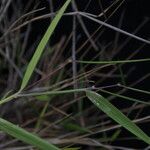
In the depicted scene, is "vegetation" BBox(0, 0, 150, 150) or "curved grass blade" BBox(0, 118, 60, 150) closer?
"curved grass blade" BBox(0, 118, 60, 150)

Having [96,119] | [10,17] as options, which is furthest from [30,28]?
[96,119]

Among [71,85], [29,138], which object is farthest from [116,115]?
[71,85]

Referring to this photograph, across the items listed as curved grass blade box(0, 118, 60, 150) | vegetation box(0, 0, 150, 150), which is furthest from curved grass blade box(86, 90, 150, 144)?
vegetation box(0, 0, 150, 150)

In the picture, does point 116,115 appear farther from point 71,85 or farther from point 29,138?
point 71,85

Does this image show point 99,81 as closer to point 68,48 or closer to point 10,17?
point 68,48

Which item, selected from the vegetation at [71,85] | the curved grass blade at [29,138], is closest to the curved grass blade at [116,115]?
the curved grass blade at [29,138]

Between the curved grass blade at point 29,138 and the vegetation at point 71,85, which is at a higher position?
the curved grass blade at point 29,138

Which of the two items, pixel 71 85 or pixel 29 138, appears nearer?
pixel 29 138

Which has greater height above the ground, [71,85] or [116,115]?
[116,115]

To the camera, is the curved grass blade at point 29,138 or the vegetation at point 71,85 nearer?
the curved grass blade at point 29,138

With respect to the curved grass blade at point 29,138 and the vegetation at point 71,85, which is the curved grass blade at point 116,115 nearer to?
the curved grass blade at point 29,138

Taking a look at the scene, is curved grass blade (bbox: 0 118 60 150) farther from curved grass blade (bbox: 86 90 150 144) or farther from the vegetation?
the vegetation
